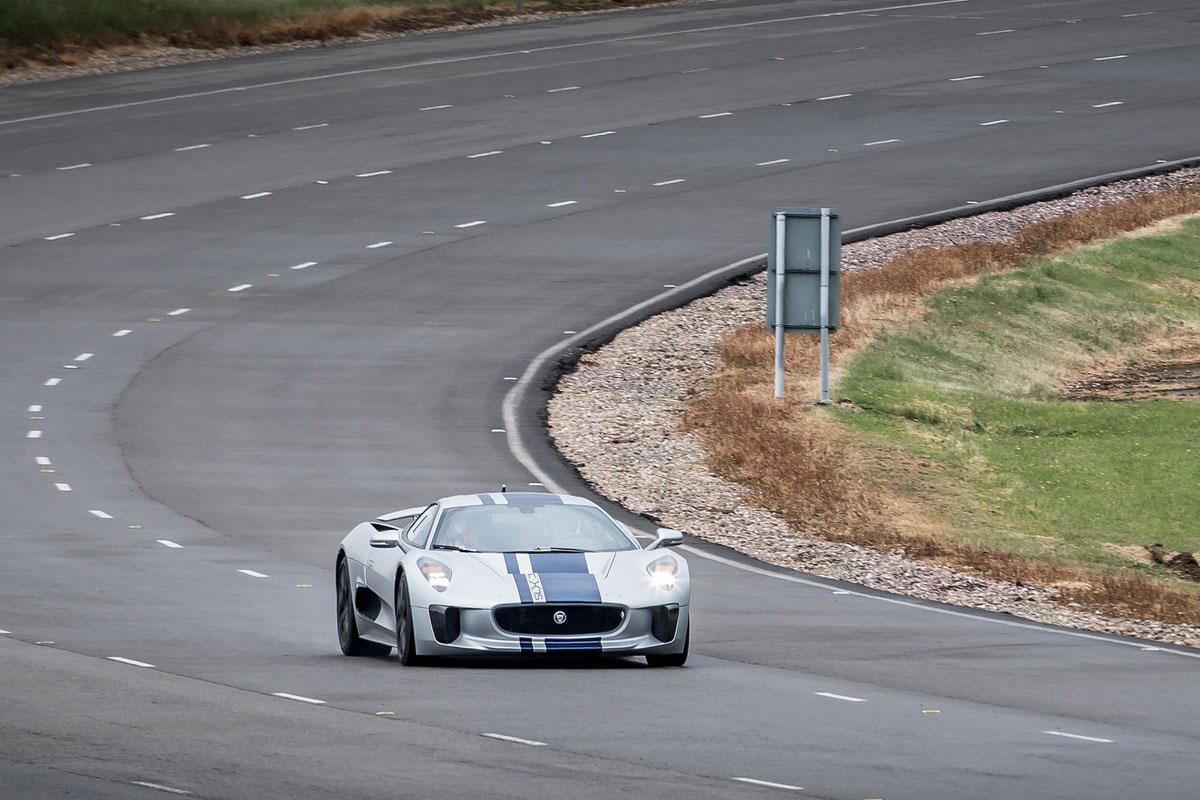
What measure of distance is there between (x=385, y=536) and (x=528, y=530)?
1073 mm

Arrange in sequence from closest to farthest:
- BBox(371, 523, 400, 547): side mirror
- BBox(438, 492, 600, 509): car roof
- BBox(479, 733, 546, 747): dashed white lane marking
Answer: BBox(479, 733, 546, 747): dashed white lane marking < BBox(371, 523, 400, 547): side mirror < BBox(438, 492, 600, 509): car roof

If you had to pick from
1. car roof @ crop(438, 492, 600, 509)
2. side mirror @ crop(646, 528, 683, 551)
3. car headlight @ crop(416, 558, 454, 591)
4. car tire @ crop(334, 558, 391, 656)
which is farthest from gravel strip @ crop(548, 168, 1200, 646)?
car headlight @ crop(416, 558, 454, 591)

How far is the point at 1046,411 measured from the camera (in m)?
34.8

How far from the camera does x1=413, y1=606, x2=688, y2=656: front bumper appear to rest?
14734 millimetres

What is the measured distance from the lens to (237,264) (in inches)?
1646

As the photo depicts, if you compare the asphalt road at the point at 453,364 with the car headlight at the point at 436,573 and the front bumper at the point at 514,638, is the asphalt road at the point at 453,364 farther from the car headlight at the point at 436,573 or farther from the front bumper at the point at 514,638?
the car headlight at the point at 436,573

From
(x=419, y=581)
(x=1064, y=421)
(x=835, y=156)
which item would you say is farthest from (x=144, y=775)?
(x=835, y=156)

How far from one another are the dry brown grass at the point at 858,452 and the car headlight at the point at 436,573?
7.61m

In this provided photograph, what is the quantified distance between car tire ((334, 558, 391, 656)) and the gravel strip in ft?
21.3

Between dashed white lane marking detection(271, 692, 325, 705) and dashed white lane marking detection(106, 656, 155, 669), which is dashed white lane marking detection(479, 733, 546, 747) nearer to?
dashed white lane marking detection(271, 692, 325, 705)

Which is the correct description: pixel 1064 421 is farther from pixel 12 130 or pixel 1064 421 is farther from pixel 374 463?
pixel 12 130

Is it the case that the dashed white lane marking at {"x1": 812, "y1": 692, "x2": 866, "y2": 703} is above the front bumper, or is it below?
below

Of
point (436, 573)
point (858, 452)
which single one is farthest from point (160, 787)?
point (858, 452)

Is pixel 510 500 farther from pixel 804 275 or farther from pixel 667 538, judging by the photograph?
pixel 804 275
